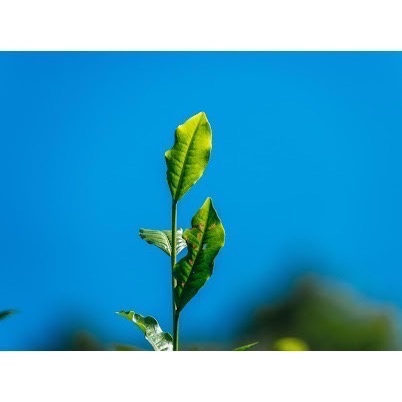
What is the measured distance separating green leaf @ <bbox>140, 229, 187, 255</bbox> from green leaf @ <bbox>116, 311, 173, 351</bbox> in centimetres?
14

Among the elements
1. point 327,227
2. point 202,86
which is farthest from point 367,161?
point 202,86

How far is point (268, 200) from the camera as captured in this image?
164 centimetres

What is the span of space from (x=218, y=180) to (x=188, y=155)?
55 centimetres

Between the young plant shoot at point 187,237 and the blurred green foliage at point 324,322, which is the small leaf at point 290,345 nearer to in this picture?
the blurred green foliage at point 324,322

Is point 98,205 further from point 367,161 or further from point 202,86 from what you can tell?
point 367,161

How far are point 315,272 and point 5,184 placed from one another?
92 centimetres

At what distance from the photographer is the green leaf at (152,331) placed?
1.07 metres

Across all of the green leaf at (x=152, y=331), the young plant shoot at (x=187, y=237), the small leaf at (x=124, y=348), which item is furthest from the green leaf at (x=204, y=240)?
the small leaf at (x=124, y=348)

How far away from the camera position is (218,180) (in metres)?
1.63
